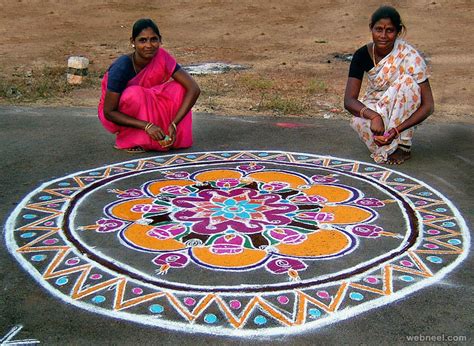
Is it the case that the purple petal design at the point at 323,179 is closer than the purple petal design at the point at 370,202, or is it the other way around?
the purple petal design at the point at 370,202

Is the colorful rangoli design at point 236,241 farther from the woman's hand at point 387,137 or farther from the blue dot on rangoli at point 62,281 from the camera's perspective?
the woman's hand at point 387,137

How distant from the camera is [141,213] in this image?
4.17 meters

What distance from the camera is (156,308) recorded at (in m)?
2.93

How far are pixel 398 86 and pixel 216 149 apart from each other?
5.69 ft

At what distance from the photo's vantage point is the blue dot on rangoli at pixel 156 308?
2.91 m

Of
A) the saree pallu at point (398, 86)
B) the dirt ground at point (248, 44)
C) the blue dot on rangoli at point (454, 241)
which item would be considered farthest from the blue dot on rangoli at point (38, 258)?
the dirt ground at point (248, 44)

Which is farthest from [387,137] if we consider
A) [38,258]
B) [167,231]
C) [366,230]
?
[38,258]

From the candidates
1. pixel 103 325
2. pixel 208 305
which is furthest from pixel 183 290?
pixel 103 325

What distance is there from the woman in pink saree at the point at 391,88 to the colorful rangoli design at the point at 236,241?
1.05 feet

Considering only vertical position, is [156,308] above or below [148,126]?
below

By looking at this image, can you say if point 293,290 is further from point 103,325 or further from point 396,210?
point 396,210

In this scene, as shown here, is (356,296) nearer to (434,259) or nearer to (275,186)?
(434,259)

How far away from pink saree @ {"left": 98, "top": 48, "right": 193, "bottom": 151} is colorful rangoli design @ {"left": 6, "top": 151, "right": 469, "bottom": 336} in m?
0.50

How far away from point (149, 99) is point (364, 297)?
10.4 ft
